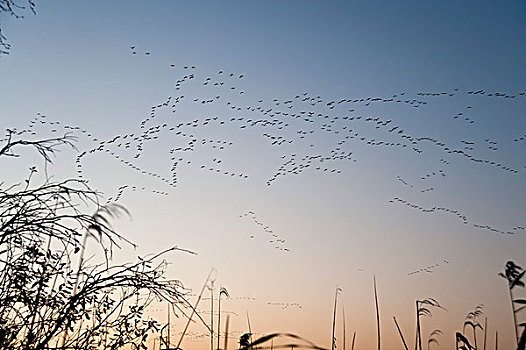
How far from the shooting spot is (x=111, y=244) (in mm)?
4578

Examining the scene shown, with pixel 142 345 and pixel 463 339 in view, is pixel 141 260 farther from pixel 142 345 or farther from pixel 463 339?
pixel 463 339

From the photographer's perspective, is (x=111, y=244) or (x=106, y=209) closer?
(x=106, y=209)

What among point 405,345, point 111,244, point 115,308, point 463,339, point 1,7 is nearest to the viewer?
point 463,339

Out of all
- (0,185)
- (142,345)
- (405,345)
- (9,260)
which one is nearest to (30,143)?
(0,185)

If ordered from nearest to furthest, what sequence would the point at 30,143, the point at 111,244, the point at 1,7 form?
the point at 111,244, the point at 30,143, the point at 1,7

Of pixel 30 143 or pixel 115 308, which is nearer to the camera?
pixel 30 143

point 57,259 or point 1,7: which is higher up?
point 1,7

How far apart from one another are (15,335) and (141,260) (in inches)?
37.5

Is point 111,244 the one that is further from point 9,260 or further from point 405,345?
point 405,345

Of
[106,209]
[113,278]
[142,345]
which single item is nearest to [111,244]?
[113,278]

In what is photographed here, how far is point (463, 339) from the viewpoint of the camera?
230 centimetres

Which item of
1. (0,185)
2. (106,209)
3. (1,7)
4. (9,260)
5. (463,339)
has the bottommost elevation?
(463,339)

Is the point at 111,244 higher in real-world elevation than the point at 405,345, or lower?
higher

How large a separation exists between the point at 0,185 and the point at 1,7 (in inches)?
88.9
